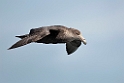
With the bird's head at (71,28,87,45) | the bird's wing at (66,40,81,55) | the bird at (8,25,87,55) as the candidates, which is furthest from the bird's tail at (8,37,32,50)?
the bird's wing at (66,40,81,55)

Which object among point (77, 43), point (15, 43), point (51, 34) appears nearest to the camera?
point (15, 43)

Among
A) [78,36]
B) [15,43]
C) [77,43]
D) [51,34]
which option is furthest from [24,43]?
[77,43]

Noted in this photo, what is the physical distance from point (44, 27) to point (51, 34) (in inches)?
28.1

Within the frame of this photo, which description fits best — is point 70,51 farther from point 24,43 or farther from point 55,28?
point 24,43

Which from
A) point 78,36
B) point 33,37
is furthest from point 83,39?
point 33,37

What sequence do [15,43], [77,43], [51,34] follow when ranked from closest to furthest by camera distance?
[15,43]
[51,34]
[77,43]

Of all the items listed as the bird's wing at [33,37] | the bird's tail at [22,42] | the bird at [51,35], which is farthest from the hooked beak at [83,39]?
the bird's tail at [22,42]

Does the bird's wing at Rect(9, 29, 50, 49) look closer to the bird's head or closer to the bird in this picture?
the bird

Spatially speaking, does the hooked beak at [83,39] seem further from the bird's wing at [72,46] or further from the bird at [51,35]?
the bird's wing at [72,46]

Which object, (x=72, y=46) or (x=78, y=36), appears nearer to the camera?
(x=78, y=36)

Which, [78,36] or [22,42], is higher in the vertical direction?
[78,36]

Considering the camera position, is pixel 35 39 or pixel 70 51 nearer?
pixel 35 39

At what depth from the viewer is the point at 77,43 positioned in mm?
33188

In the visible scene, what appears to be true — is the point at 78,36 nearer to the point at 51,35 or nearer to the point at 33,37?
the point at 51,35
